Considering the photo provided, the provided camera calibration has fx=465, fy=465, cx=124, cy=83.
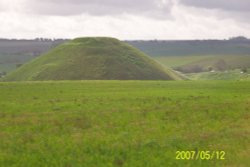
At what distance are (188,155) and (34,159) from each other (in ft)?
23.6

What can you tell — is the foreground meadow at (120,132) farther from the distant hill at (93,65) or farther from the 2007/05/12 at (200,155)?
the distant hill at (93,65)

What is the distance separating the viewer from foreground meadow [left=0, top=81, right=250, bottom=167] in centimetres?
2144

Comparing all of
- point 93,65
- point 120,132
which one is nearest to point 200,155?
point 120,132

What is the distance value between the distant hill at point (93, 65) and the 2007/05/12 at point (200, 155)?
83393mm

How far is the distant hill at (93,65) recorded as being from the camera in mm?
109312

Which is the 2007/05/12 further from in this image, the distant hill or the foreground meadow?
the distant hill

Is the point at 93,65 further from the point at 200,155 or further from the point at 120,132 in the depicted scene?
the point at 200,155

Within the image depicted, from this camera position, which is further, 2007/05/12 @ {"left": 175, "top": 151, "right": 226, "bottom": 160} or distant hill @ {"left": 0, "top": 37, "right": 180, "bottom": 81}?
distant hill @ {"left": 0, "top": 37, "right": 180, "bottom": 81}

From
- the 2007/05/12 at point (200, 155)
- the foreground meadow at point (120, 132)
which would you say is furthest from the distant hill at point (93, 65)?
the 2007/05/12 at point (200, 155)

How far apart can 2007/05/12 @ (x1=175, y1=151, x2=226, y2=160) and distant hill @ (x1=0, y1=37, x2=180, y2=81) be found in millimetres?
83393

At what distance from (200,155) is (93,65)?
92905mm

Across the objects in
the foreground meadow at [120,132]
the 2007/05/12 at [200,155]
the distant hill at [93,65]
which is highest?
the distant hill at [93,65]

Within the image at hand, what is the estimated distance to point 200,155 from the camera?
21859mm

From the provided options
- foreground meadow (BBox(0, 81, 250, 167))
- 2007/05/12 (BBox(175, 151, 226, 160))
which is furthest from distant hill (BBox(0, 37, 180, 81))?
2007/05/12 (BBox(175, 151, 226, 160))
